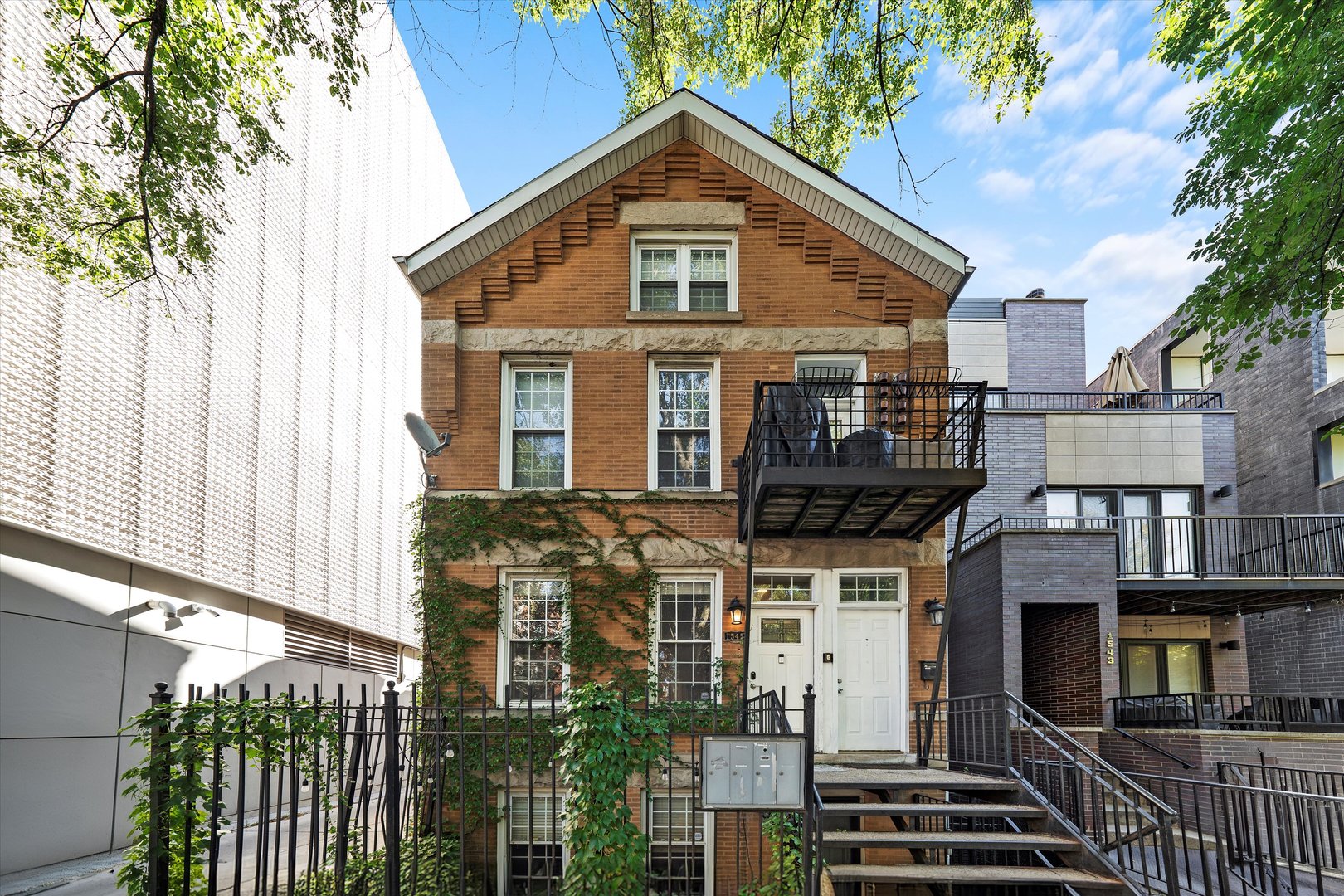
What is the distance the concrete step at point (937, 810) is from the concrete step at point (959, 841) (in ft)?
0.68

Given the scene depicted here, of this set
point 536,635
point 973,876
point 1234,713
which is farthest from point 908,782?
point 1234,713

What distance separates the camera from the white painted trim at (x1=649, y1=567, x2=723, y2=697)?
11.8 meters

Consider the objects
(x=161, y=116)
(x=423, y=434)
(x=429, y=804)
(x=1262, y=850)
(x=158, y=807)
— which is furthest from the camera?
(x=423, y=434)

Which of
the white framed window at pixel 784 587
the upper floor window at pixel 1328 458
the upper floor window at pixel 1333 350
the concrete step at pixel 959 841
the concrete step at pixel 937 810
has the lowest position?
the concrete step at pixel 959 841

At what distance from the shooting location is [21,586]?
10938 mm

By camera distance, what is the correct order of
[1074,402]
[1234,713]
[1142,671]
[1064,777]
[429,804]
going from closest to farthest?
[1064,777] < [429,804] < [1234,713] < [1142,671] < [1074,402]

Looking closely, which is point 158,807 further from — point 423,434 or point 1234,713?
point 1234,713

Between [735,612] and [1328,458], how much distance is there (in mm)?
15835

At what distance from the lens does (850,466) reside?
978cm

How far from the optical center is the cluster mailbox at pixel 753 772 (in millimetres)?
6449

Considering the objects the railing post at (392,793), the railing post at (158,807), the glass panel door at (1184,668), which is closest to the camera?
the railing post at (158,807)

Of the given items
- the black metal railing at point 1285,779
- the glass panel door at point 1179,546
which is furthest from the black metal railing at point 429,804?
the glass panel door at point 1179,546

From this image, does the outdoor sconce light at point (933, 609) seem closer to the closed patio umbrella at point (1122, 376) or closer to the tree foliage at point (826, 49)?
the tree foliage at point (826, 49)

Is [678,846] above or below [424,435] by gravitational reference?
below
